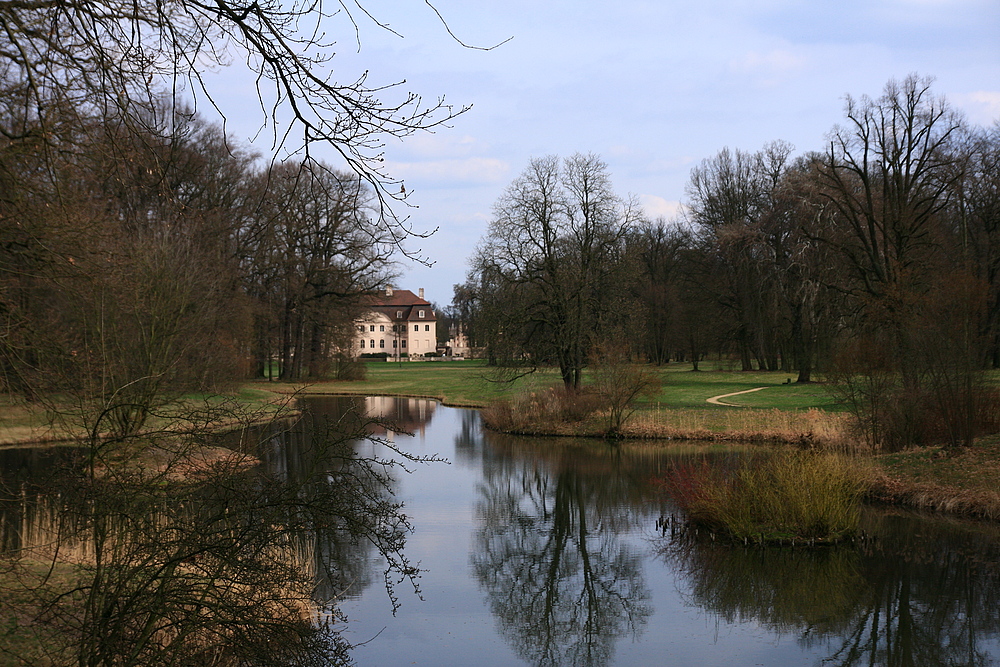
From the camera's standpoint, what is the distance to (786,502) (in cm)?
1350

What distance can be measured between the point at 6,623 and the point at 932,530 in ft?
43.1

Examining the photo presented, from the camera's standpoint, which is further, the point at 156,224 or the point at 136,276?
the point at 156,224

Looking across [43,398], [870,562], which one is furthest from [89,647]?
[870,562]

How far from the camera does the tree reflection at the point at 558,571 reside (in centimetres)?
988

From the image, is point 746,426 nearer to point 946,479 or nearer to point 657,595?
point 946,479

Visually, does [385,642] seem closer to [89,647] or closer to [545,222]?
[89,647]

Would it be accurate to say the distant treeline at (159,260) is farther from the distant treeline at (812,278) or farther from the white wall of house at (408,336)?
the white wall of house at (408,336)

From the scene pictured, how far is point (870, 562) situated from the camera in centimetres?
1216

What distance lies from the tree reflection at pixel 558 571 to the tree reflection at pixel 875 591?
1056mm

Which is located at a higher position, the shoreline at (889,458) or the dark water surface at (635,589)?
the shoreline at (889,458)

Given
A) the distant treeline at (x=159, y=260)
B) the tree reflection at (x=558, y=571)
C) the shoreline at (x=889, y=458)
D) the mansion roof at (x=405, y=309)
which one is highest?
the mansion roof at (x=405, y=309)

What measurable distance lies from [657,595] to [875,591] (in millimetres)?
2823

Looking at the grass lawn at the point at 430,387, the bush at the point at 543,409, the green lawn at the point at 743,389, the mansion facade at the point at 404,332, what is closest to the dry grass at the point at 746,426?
the green lawn at the point at 743,389

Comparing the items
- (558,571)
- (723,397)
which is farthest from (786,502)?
(723,397)
